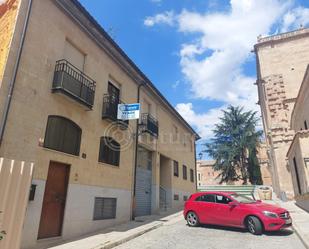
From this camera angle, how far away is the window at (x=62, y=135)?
26.0 feet

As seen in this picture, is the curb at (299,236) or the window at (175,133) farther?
the window at (175,133)

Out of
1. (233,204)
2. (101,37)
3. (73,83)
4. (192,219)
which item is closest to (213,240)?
(233,204)

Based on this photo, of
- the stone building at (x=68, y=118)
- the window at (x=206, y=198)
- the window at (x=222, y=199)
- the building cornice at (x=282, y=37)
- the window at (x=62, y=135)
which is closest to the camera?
the stone building at (x=68, y=118)

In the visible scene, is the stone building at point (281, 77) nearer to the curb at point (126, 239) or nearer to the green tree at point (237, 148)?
the green tree at point (237, 148)

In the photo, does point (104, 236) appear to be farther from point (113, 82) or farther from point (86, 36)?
point (86, 36)

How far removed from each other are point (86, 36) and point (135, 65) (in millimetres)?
3745

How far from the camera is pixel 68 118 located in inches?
340

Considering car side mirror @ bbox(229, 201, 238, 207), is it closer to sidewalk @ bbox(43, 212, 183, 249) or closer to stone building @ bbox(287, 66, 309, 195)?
sidewalk @ bbox(43, 212, 183, 249)

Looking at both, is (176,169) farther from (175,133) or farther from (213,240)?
(213,240)

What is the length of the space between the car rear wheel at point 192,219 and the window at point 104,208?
131 inches

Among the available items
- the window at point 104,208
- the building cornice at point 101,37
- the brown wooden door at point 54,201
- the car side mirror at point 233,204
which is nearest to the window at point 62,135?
the brown wooden door at point 54,201

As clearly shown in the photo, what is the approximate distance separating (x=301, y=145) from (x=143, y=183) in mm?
9044

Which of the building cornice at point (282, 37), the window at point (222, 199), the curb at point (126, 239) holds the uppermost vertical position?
the building cornice at point (282, 37)

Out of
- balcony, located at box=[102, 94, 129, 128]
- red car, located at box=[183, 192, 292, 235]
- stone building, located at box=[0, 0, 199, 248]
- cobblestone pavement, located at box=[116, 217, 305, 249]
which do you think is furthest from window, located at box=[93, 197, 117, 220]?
balcony, located at box=[102, 94, 129, 128]
